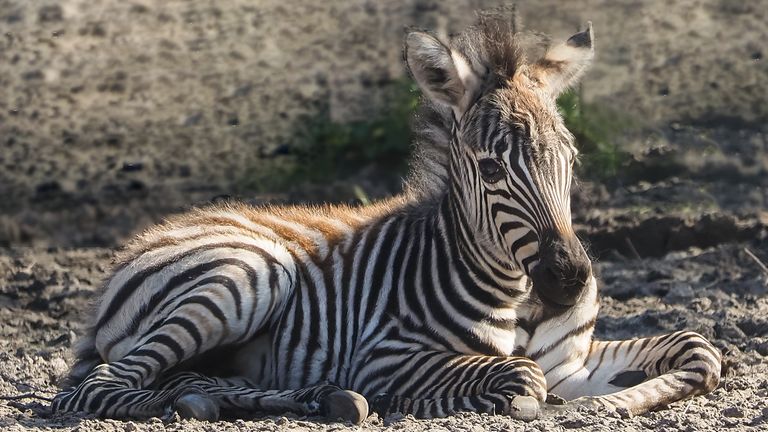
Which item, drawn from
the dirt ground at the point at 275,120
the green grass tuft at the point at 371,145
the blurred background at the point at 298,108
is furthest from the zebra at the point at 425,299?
the green grass tuft at the point at 371,145

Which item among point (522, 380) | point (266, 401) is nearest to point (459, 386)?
point (522, 380)

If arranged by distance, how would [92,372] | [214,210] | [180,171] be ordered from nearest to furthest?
[92,372] < [214,210] < [180,171]

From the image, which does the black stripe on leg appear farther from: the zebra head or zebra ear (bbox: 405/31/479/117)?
zebra ear (bbox: 405/31/479/117)

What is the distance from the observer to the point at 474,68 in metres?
7.50

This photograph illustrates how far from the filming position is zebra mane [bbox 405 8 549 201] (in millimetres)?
7465

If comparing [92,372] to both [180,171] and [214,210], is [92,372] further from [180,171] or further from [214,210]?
[180,171]

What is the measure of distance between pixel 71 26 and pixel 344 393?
10.3 meters

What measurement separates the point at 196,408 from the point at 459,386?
1.36 m

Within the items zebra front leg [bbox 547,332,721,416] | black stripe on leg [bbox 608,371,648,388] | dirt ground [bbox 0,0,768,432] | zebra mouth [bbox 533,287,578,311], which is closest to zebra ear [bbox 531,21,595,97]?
zebra mouth [bbox 533,287,578,311]

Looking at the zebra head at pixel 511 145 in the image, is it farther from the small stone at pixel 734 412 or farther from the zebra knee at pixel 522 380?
the small stone at pixel 734 412

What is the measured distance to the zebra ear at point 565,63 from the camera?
7770mm

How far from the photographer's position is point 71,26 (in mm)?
16031

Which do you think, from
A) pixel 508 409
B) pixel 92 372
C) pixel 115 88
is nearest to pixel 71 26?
pixel 115 88

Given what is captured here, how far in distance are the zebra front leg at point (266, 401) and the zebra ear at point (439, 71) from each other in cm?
173
